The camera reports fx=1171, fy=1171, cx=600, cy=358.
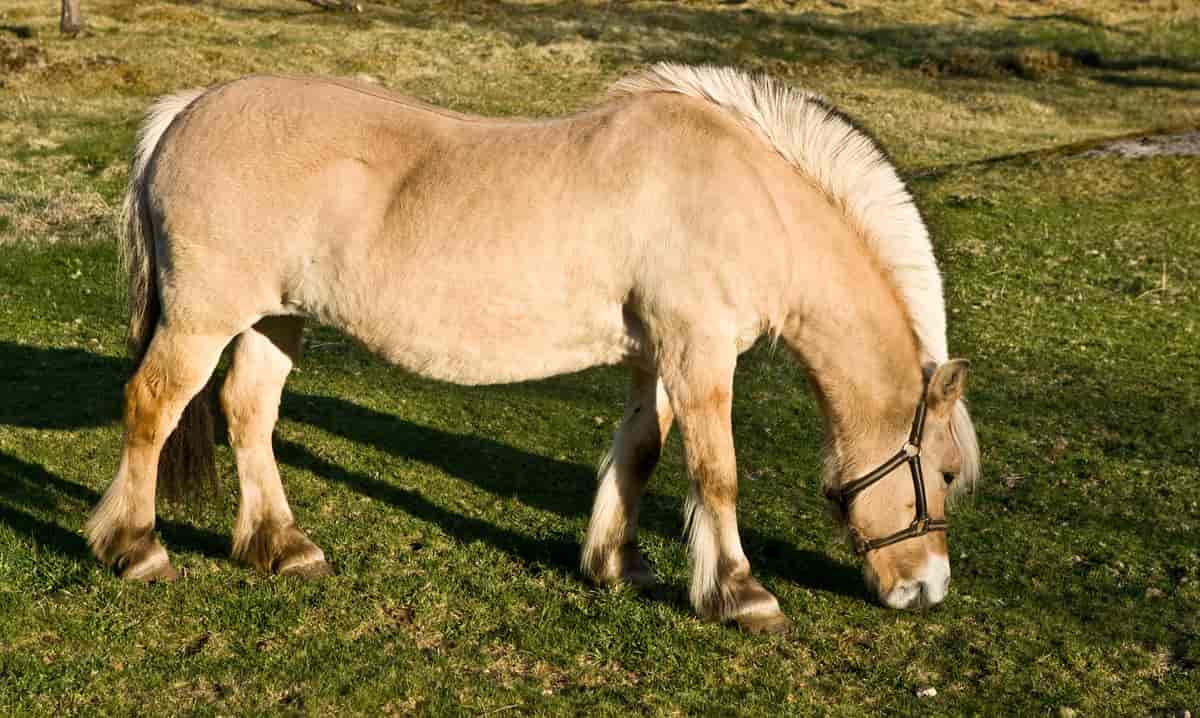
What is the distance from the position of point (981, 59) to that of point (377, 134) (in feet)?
99.0

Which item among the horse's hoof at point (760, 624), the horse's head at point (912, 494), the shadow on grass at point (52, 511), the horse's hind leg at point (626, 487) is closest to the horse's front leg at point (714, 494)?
the horse's hoof at point (760, 624)

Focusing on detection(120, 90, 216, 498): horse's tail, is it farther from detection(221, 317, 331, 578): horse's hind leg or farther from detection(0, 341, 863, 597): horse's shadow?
detection(0, 341, 863, 597): horse's shadow

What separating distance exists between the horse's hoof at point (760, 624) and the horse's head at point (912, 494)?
1.88 ft

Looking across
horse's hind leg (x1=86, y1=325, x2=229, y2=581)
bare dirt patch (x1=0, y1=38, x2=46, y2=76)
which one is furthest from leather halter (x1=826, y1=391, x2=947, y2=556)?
bare dirt patch (x1=0, y1=38, x2=46, y2=76)

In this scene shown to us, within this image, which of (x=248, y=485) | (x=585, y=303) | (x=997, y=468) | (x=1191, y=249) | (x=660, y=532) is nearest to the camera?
→ (x=585, y=303)

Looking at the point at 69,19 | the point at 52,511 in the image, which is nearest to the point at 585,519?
the point at 52,511

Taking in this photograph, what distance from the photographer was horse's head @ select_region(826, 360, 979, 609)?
224 inches

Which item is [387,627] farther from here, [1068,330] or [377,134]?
[1068,330]

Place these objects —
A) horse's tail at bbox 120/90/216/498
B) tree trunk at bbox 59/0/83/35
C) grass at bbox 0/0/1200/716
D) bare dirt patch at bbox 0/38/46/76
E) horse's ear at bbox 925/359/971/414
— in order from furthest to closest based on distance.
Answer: tree trunk at bbox 59/0/83/35 < bare dirt patch at bbox 0/38/46/76 < horse's tail at bbox 120/90/216/498 < horse's ear at bbox 925/359/971/414 < grass at bbox 0/0/1200/716

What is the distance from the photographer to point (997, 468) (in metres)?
8.51

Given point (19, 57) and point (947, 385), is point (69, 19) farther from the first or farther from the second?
point (947, 385)

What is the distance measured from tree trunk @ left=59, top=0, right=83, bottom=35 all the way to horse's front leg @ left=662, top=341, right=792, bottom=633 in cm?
2792

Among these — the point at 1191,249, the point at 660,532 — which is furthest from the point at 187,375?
the point at 1191,249

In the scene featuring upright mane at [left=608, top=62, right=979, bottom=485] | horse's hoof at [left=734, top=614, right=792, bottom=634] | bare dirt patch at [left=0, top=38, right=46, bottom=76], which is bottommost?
bare dirt patch at [left=0, top=38, right=46, bottom=76]
